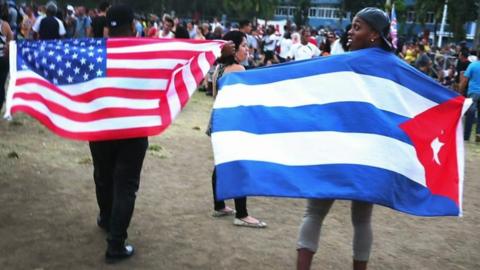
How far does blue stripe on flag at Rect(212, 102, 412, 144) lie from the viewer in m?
3.19

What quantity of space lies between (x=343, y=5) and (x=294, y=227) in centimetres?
7614

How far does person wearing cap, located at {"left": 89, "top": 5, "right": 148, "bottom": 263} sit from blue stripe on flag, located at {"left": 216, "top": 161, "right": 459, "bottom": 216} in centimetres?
107

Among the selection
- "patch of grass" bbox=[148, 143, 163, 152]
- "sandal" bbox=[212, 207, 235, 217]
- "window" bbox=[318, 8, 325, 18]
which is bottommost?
"window" bbox=[318, 8, 325, 18]

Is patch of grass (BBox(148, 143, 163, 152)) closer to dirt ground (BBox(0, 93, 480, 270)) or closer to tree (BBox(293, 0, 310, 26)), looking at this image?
dirt ground (BBox(0, 93, 480, 270))

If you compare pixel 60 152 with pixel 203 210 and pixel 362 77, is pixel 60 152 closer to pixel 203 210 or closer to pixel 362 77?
pixel 203 210

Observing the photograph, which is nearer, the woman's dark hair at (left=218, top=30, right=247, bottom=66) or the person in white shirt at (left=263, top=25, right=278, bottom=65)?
the woman's dark hair at (left=218, top=30, right=247, bottom=66)

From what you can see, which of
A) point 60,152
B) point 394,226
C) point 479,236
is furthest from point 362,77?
point 60,152

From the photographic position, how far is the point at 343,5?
7738 centimetres

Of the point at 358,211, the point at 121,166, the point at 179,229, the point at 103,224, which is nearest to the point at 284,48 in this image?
the point at 179,229

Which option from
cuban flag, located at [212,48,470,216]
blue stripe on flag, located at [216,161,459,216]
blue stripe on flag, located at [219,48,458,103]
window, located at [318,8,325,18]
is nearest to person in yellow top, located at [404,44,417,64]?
blue stripe on flag, located at [219,48,458,103]

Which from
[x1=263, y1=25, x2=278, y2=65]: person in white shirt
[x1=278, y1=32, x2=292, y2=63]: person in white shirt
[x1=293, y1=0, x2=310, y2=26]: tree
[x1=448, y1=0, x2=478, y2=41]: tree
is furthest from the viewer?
[x1=293, y1=0, x2=310, y2=26]: tree

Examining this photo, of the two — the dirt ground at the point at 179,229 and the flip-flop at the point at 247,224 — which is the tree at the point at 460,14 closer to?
the dirt ground at the point at 179,229

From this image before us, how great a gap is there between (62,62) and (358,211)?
232 cm

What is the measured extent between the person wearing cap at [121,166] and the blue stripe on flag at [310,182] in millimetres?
1072
